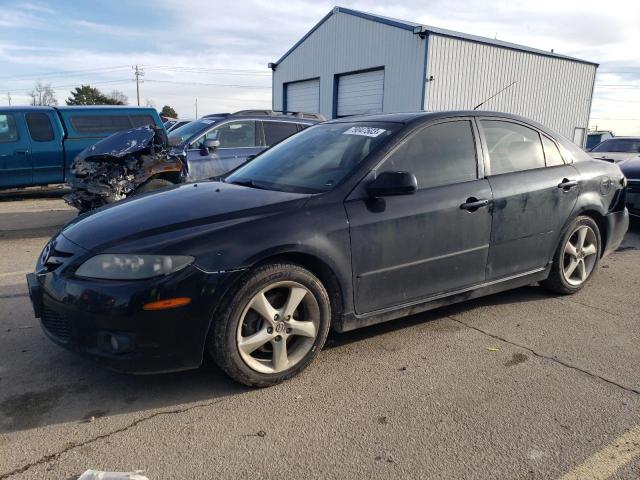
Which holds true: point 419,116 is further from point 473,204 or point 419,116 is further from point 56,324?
point 56,324

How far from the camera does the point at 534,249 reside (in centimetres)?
411

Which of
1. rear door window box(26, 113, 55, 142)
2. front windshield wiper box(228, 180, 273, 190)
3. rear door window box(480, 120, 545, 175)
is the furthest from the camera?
rear door window box(26, 113, 55, 142)

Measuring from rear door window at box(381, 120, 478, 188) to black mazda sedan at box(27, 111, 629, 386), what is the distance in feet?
0.04

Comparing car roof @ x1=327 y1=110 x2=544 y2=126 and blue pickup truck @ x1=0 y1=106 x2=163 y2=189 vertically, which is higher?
car roof @ x1=327 y1=110 x2=544 y2=126

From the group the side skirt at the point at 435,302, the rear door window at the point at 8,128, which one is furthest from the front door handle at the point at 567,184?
the rear door window at the point at 8,128

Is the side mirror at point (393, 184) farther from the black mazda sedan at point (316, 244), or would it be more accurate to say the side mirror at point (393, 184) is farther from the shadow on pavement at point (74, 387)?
the shadow on pavement at point (74, 387)

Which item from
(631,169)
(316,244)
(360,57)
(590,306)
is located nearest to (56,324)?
(316,244)

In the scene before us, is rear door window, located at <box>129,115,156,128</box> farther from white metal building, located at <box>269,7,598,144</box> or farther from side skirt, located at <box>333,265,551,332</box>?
white metal building, located at <box>269,7,598,144</box>

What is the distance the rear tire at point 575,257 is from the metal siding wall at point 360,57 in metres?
15.5

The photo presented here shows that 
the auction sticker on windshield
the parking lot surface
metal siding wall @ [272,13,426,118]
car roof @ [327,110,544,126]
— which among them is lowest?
the parking lot surface

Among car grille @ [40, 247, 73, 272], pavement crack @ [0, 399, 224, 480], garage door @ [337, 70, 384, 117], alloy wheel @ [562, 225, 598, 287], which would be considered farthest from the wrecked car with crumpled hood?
garage door @ [337, 70, 384, 117]

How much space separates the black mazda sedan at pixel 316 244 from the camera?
267cm

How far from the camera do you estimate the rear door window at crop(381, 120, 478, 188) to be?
353 cm

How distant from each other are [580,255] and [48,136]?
9.89 metres
